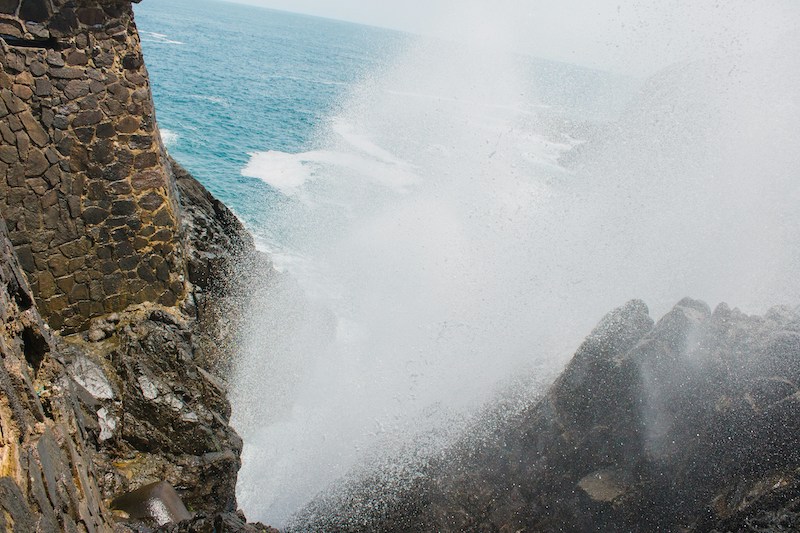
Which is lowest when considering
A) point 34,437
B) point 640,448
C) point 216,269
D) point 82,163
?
point 640,448

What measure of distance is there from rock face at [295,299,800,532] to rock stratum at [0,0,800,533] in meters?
0.03

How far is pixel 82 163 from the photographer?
850 cm

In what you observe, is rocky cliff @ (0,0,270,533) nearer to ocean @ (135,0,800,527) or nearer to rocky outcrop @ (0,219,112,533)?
rocky outcrop @ (0,219,112,533)

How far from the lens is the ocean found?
45.7 feet

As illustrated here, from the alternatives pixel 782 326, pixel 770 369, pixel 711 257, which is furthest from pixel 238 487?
pixel 711 257

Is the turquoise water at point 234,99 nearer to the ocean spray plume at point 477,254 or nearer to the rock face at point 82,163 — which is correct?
the ocean spray plume at point 477,254

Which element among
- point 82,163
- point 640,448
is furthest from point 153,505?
point 640,448

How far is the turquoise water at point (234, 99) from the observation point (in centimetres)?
3059

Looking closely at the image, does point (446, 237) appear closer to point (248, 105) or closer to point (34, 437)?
point (34, 437)

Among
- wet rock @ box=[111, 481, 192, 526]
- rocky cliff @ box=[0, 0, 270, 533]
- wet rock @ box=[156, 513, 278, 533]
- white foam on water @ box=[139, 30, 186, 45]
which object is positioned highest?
white foam on water @ box=[139, 30, 186, 45]

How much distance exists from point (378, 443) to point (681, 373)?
23.0ft

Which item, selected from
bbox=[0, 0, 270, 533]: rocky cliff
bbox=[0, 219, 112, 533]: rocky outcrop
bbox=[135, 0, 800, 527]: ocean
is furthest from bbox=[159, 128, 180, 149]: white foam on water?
bbox=[0, 219, 112, 533]: rocky outcrop

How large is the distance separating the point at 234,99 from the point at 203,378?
4587 centimetres

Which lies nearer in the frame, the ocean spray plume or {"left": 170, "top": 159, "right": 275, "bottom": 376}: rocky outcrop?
{"left": 170, "top": 159, "right": 275, "bottom": 376}: rocky outcrop
